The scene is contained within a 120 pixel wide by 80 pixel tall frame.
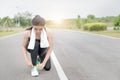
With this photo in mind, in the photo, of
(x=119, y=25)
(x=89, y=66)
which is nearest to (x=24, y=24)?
(x=119, y=25)

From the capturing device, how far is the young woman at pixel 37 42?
715cm

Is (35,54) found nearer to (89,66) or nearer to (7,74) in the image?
(7,74)

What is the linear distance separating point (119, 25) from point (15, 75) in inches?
2172

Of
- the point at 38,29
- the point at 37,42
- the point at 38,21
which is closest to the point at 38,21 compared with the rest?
the point at 38,21

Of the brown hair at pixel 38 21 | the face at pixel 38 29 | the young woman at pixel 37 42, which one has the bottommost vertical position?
the young woman at pixel 37 42

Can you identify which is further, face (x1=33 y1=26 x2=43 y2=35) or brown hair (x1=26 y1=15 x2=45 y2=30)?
face (x1=33 y1=26 x2=43 y2=35)

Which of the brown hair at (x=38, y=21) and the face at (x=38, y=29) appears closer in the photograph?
the brown hair at (x=38, y=21)

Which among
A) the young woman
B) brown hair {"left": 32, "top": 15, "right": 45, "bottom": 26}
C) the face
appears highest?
brown hair {"left": 32, "top": 15, "right": 45, "bottom": 26}

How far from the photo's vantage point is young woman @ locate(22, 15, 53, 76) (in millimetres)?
7148

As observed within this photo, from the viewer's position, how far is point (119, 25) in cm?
6075

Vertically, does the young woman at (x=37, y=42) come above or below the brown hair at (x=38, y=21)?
below

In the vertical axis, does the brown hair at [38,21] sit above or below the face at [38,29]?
above

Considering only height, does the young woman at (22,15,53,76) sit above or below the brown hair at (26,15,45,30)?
below

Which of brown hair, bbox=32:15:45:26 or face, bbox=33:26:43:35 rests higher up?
brown hair, bbox=32:15:45:26
